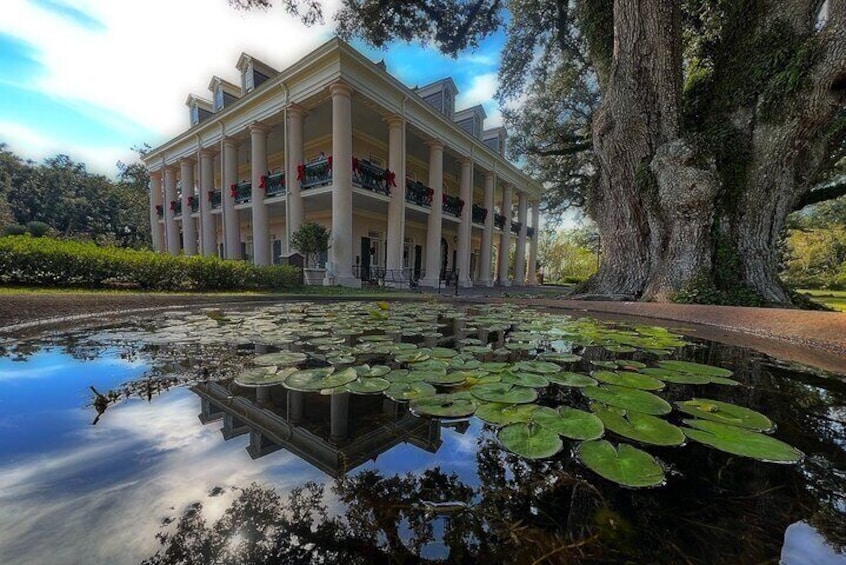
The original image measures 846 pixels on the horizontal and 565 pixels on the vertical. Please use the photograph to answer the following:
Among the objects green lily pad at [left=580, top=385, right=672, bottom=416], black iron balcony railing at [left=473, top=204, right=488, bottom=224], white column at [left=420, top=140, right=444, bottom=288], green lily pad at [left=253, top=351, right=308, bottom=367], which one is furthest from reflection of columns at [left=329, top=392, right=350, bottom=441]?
black iron balcony railing at [left=473, top=204, right=488, bottom=224]

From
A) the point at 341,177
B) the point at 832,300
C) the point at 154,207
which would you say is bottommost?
the point at 832,300

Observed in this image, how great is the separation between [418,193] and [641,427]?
35.9 feet

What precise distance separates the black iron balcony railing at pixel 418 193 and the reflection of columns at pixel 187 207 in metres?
9.87

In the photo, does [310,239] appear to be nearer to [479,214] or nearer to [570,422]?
[479,214]

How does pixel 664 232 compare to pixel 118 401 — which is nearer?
pixel 118 401

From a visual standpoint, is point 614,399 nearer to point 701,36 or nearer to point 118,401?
point 118,401

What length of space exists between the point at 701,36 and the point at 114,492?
10789mm

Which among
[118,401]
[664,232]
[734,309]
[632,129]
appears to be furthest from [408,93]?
[118,401]

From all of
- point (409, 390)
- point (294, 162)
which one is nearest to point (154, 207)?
point (294, 162)

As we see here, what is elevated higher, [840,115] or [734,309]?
[840,115]

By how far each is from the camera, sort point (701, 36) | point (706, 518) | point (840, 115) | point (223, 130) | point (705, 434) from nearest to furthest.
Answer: point (706, 518), point (705, 434), point (840, 115), point (701, 36), point (223, 130)

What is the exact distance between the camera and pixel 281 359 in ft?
6.42

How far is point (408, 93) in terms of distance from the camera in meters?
9.91

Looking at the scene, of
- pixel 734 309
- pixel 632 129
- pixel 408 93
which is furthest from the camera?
pixel 408 93
